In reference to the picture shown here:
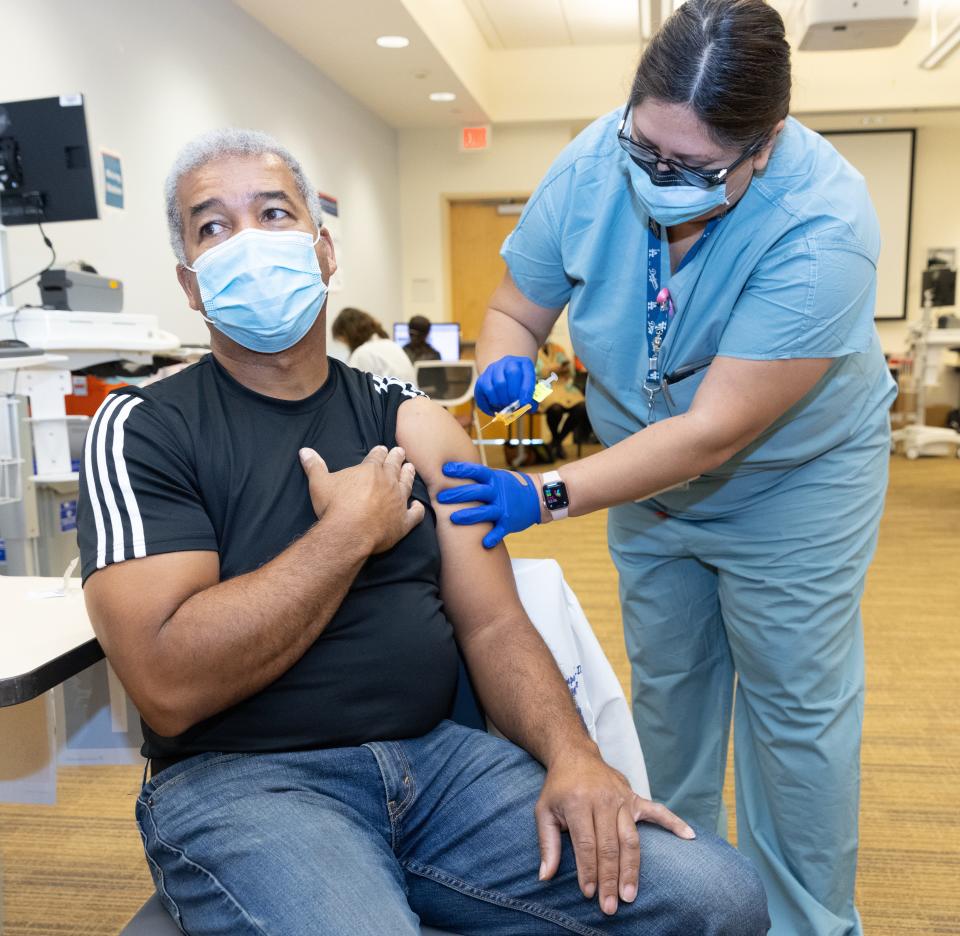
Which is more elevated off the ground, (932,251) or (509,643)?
(932,251)

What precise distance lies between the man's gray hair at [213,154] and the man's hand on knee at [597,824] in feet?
2.62

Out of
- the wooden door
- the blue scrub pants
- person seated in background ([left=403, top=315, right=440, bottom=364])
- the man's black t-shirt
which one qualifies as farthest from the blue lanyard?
the wooden door

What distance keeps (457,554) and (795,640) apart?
1.70 ft

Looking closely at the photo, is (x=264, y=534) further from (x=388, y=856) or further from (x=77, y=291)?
(x=77, y=291)

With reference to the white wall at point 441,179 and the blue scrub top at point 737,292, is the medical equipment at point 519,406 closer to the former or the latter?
the blue scrub top at point 737,292

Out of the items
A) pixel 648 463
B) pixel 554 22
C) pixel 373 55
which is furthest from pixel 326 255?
pixel 554 22

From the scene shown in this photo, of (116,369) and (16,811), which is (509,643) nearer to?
(16,811)

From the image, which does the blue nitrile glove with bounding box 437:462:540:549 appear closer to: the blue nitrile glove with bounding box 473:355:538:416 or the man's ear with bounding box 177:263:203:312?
the blue nitrile glove with bounding box 473:355:538:416

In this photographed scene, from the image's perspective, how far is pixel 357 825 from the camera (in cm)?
90

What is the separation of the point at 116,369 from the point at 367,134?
5042 mm

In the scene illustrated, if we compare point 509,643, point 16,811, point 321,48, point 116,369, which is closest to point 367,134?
point 321,48

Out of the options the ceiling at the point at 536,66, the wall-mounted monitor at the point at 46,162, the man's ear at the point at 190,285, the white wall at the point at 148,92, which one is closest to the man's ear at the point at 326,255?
the man's ear at the point at 190,285

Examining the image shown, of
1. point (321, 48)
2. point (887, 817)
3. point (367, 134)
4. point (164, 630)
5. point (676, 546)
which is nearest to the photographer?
point (164, 630)

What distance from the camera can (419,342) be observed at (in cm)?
652
